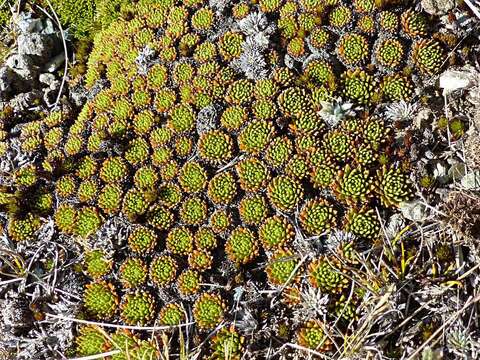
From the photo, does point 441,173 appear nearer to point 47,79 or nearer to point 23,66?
point 47,79

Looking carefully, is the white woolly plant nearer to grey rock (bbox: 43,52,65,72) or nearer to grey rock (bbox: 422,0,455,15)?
grey rock (bbox: 422,0,455,15)

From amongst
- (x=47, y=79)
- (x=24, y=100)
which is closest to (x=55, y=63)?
(x=47, y=79)

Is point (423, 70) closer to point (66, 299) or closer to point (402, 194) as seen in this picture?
point (402, 194)

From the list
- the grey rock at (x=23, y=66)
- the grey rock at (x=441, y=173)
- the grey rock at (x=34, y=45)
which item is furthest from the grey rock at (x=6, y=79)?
the grey rock at (x=441, y=173)

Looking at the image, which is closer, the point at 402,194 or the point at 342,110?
the point at 402,194

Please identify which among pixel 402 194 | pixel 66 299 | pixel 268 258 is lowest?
pixel 66 299

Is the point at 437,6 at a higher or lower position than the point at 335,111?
higher

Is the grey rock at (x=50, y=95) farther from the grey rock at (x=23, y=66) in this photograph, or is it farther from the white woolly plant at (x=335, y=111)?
the white woolly plant at (x=335, y=111)

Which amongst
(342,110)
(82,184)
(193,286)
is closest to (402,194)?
(342,110)

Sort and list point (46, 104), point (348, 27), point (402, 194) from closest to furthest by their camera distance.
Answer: point (402, 194) < point (348, 27) < point (46, 104)
